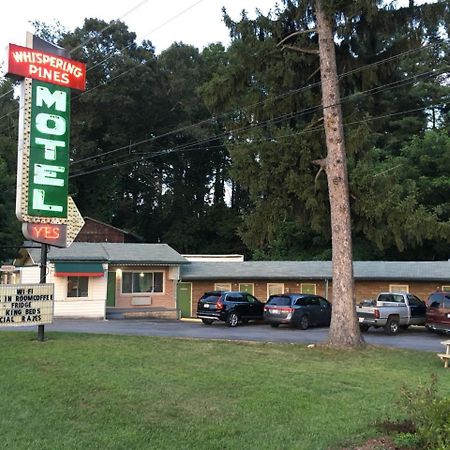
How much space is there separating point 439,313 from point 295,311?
6104mm

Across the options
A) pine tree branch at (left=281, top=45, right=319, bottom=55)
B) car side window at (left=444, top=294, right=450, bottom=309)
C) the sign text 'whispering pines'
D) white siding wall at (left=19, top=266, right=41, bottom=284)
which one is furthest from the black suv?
pine tree branch at (left=281, top=45, right=319, bottom=55)

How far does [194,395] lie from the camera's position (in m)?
9.05

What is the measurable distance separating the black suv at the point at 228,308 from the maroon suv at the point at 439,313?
8.26 meters

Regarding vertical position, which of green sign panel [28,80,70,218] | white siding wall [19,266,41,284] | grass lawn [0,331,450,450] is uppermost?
green sign panel [28,80,70,218]

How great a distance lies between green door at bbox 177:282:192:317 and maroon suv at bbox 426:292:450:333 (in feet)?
48.9

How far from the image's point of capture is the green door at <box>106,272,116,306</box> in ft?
112

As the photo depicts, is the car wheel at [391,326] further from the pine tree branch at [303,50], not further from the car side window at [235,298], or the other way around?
the pine tree branch at [303,50]

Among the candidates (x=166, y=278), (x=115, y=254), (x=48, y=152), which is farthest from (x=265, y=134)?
(x=166, y=278)

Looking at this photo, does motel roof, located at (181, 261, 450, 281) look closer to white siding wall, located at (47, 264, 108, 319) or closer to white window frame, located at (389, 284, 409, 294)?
white window frame, located at (389, 284, 409, 294)

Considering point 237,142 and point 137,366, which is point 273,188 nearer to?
point 237,142

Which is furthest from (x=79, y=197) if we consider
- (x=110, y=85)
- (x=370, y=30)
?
(x=370, y=30)

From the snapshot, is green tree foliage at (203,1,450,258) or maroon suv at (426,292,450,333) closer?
green tree foliage at (203,1,450,258)

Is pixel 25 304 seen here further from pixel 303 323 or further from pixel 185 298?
pixel 185 298

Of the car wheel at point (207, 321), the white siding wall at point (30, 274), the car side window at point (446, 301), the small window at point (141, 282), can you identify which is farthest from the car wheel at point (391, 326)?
the white siding wall at point (30, 274)
